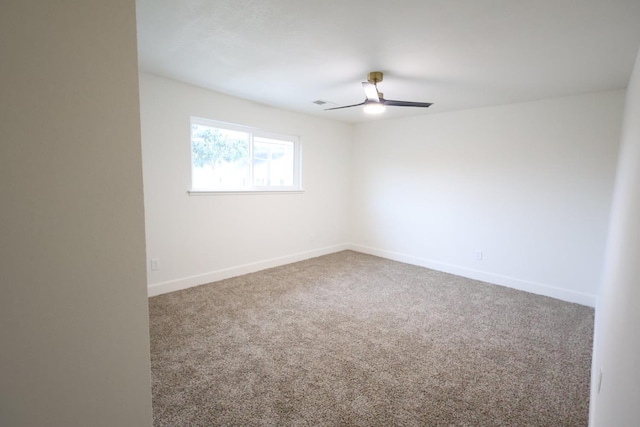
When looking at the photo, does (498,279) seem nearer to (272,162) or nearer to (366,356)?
(366,356)

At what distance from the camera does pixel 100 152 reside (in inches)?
36.2

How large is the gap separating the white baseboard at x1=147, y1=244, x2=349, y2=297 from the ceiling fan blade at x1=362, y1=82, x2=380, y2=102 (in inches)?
108

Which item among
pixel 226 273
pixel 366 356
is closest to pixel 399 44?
pixel 366 356

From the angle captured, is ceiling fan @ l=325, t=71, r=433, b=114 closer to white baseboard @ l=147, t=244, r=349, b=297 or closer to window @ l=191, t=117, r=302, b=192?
window @ l=191, t=117, r=302, b=192

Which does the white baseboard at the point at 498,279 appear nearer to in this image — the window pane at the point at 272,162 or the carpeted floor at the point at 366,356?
the carpeted floor at the point at 366,356

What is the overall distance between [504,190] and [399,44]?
2.76 meters

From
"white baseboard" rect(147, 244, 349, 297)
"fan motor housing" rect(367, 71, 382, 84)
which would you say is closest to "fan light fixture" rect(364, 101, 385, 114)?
"fan motor housing" rect(367, 71, 382, 84)

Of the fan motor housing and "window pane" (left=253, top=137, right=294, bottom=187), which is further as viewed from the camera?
"window pane" (left=253, top=137, right=294, bottom=187)

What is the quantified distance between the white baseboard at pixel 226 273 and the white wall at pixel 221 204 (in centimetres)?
1

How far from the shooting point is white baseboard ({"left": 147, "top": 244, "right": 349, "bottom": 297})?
11.4 feet

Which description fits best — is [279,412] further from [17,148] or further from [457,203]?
[457,203]

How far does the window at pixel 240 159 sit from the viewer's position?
12.5 feet

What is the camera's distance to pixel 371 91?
2812 millimetres

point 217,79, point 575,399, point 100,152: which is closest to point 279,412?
point 100,152
